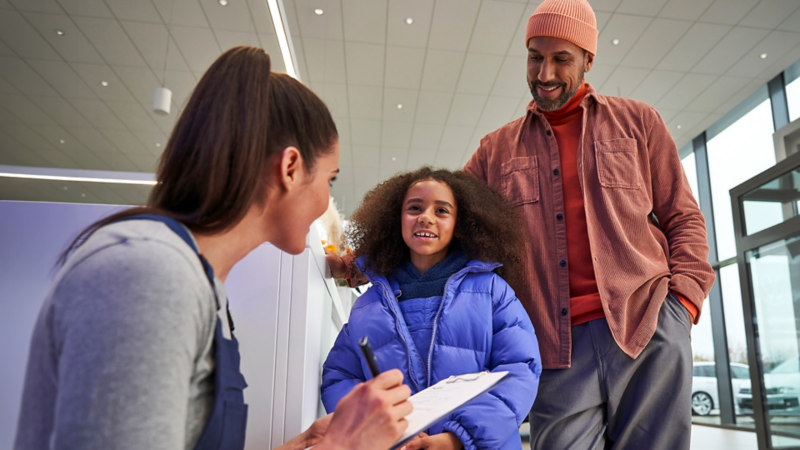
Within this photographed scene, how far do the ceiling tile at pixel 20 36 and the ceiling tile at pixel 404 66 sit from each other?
355cm

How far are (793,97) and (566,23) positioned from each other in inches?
255

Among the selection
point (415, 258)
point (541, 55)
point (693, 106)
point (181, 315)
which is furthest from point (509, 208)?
point (693, 106)

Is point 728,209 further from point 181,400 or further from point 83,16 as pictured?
point 181,400

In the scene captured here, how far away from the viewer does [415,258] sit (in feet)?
5.37

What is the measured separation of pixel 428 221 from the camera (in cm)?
158

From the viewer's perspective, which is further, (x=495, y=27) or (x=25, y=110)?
(x=495, y=27)

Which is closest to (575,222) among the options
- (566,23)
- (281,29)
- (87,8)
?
(566,23)

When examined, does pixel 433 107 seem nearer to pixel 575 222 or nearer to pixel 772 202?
pixel 772 202

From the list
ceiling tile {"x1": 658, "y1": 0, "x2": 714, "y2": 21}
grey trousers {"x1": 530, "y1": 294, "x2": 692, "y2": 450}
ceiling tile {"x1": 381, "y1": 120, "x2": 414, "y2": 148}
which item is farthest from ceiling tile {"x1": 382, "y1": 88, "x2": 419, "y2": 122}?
grey trousers {"x1": 530, "y1": 294, "x2": 692, "y2": 450}

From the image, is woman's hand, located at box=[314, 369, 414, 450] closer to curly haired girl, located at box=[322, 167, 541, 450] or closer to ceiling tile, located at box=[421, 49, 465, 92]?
curly haired girl, located at box=[322, 167, 541, 450]

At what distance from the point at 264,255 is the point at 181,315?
70 centimetres

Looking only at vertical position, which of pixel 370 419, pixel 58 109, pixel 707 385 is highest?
pixel 58 109

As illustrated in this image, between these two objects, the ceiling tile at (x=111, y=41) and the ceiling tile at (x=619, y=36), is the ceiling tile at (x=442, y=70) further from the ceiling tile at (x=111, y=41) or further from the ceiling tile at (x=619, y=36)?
the ceiling tile at (x=111, y=41)

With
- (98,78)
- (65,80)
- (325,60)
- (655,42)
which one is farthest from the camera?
(325,60)
